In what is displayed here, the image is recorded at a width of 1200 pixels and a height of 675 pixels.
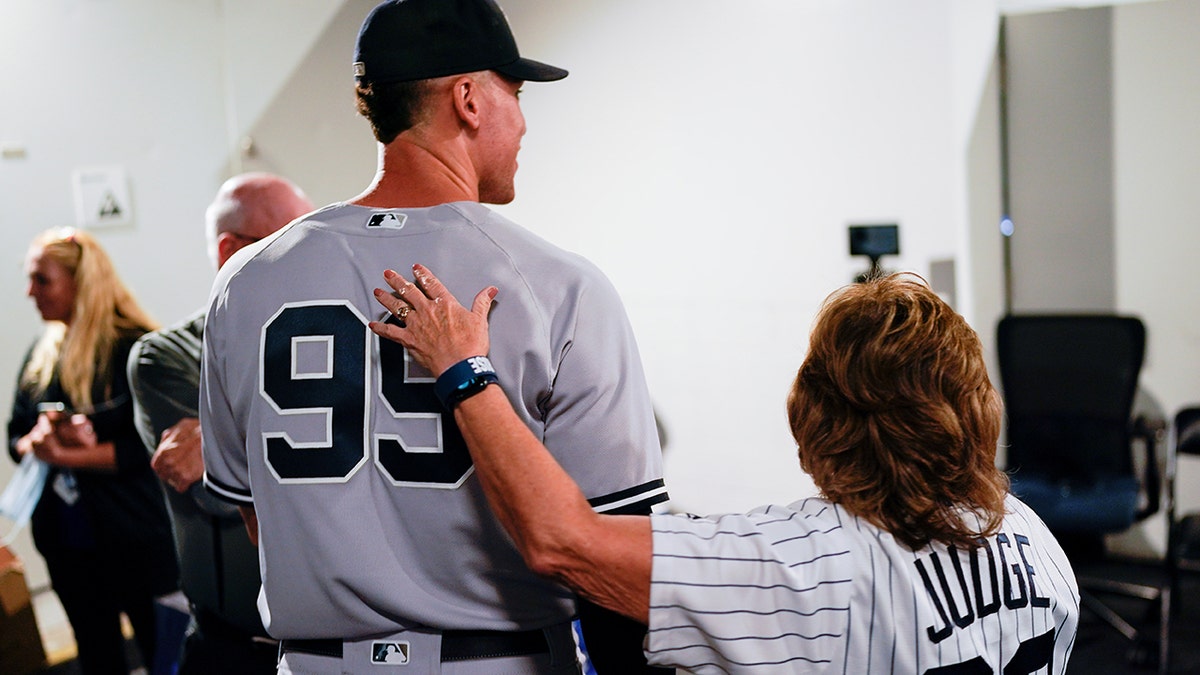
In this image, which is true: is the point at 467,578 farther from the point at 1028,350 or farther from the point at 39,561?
the point at 39,561

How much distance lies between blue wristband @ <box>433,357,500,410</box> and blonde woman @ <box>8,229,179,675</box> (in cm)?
209

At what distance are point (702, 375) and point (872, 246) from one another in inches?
30.3

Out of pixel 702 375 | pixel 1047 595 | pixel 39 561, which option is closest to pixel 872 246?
pixel 702 375

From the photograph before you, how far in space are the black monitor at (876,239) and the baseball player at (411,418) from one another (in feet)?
7.21

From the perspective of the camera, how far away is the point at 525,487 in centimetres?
103

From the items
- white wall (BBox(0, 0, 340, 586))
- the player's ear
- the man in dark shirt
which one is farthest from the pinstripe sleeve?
white wall (BBox(0, 0, 340, 586))

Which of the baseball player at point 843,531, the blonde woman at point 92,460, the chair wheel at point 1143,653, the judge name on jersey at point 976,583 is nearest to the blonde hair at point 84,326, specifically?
the blonde woman at point 92,460

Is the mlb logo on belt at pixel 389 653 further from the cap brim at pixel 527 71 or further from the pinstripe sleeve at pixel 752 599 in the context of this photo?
the cap brim at pixel 527 71

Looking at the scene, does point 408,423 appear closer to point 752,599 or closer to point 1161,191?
point 752,599

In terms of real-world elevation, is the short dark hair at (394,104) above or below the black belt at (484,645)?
above

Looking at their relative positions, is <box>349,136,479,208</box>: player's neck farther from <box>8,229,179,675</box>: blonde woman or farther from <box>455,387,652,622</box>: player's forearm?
<box>8,229,179,675</box>: blonde woman

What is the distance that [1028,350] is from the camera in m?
3.77

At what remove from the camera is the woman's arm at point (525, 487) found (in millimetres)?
1002

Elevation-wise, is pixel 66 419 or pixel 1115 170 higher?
pixel 1115 170
